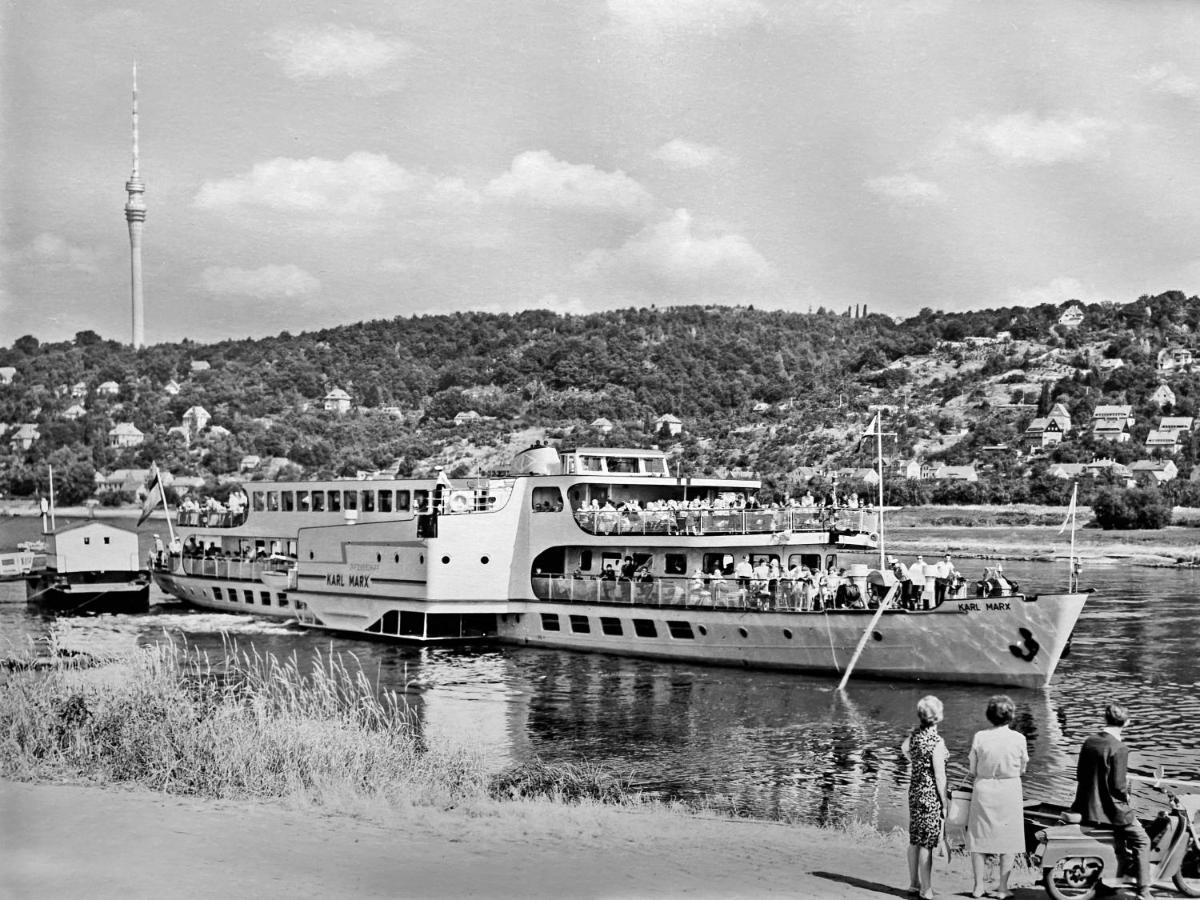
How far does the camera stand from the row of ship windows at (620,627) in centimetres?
2472

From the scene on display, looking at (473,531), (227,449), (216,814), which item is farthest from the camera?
(227,449)

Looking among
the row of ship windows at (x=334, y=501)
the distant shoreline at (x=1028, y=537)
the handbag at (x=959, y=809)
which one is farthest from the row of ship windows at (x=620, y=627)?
the distant shoreline at (x=1028, y=537)

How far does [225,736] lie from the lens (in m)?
12.7

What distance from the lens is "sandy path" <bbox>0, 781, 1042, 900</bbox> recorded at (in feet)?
29.0

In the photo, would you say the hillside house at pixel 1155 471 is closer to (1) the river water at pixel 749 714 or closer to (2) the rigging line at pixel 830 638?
(1) the river water at pixel 749 714

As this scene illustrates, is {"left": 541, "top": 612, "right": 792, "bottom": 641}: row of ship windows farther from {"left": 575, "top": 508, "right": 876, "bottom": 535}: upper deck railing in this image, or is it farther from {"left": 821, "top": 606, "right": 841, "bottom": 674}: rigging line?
{"left": 575, "top": 508, "right": 876, "bottom": 535}: upper deck railing

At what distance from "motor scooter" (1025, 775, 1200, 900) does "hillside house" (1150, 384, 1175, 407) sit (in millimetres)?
88837

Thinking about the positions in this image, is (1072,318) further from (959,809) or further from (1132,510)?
(959,809)

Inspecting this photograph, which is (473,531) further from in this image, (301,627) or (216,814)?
(216,814)

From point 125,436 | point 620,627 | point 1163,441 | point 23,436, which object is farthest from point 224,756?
point 125,436

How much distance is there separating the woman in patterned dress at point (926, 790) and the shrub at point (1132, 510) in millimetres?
62693

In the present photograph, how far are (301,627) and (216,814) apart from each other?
21.0m

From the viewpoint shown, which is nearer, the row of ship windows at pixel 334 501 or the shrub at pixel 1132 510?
the row of ship windows at pixel 334 501

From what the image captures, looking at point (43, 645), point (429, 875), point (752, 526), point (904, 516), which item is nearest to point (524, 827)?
point (429, 875)
